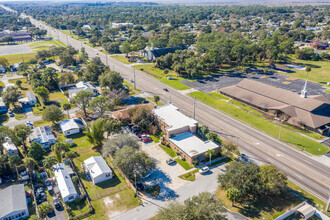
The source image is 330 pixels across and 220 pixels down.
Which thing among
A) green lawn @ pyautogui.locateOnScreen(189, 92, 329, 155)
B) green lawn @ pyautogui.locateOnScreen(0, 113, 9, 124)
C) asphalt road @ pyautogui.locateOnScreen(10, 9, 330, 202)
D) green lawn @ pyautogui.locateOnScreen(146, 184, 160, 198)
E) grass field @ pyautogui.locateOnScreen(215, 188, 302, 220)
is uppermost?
green lawn @ pyautogui.locateOnScreen(189, 92, 329, 155)

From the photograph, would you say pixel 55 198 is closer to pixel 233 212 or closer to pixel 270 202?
→ pixel 233 212

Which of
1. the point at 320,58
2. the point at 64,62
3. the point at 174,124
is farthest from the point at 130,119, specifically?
the point at 320,58

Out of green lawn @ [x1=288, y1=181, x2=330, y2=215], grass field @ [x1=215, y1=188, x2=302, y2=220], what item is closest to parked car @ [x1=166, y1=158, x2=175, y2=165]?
grass field @ [x1=215, y1=188, x2=302, y2=220]

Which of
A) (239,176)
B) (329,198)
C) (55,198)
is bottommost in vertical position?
(55,198)

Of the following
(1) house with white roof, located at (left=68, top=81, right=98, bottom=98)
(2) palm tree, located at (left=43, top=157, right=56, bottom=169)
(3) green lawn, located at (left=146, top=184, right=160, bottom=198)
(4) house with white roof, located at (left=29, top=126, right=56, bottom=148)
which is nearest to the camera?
(3) green lawn, located at (left=146, top=184, right=160, bottom=198)

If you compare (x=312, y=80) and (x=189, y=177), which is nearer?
(x=189, y=177)

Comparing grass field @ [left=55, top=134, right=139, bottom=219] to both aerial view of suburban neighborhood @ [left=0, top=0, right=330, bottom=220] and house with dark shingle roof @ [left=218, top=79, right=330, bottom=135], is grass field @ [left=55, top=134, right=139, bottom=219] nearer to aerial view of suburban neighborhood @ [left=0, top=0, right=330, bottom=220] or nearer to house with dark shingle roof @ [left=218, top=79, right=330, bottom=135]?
aerial view of suburban neighborhood @ [left=0, top=0, right=330, bottom=220]

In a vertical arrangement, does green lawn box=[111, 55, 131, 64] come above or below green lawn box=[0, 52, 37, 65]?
above
